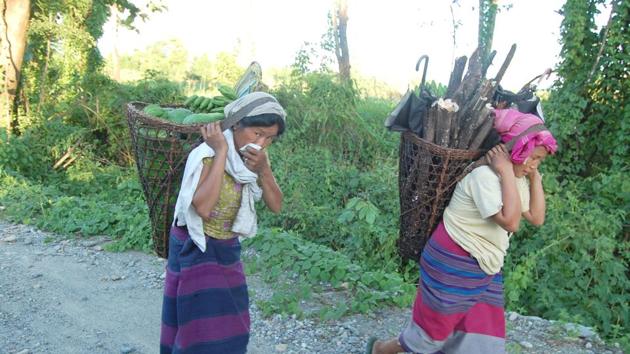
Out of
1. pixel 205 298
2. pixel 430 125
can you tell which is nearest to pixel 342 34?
pixel 430 125

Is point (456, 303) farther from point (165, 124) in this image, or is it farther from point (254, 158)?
point (165, 124)

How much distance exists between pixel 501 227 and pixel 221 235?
3.90 feet

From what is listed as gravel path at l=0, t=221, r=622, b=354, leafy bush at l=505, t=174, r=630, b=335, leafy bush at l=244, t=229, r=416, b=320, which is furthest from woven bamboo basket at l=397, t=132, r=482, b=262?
leafy bush at l=505, t=174, r=630, b=335

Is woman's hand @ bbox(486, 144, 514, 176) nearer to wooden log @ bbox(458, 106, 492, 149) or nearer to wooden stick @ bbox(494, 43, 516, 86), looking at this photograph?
wooden log @ bbox(458, 106, 492, 149)

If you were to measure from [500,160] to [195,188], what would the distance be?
1231 mm

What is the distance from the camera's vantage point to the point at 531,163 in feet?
7.74

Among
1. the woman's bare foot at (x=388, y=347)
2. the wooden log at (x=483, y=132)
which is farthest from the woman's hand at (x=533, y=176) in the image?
the woman's bare foot at (x=388, y=347)

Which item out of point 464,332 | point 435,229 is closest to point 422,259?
point 435,229

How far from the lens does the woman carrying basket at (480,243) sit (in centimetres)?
232

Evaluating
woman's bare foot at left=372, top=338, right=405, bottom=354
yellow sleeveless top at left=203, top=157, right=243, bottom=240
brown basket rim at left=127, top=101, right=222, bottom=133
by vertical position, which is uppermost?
brown basket rim at left=127, top=101, right=222, bottom=133

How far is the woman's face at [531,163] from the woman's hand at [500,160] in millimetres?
58

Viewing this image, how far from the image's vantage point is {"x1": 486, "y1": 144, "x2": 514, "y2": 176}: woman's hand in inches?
91.3

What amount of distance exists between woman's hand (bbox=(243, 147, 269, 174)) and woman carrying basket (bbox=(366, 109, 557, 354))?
0.84 meters

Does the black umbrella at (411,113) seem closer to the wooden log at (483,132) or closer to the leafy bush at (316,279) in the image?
the wooden log at (483,132)
